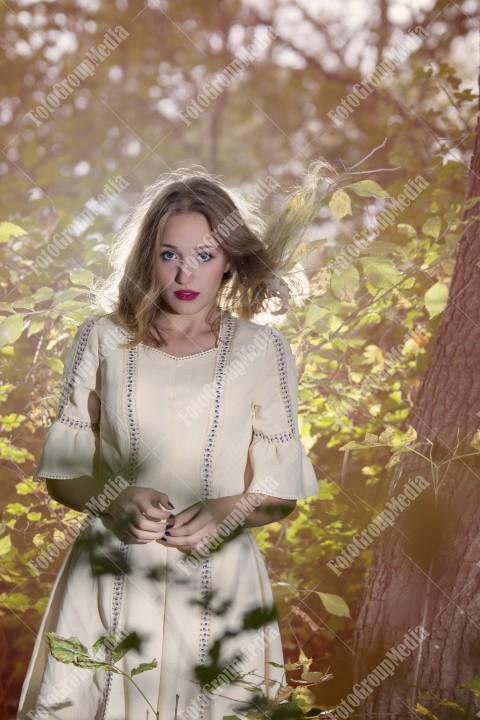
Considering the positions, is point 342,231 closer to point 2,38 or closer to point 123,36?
point 123,36

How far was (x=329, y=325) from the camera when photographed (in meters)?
1.99

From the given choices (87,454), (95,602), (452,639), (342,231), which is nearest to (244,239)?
(87,454)

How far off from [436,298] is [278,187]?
A: 4.46ft

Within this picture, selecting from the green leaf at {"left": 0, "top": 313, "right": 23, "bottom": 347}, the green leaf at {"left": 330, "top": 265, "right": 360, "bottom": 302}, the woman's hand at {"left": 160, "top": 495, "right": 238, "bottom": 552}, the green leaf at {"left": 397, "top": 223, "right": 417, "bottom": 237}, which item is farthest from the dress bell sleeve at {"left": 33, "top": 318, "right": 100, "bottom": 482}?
the green leaf at {"left": 397, "top": 223, "right": 417, "bottom": 237}

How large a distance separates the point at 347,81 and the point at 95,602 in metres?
3.05

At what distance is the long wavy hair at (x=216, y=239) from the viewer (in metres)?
1.53

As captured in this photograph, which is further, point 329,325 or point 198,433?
point 329,325

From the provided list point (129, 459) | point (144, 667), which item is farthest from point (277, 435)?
point (144, 667)

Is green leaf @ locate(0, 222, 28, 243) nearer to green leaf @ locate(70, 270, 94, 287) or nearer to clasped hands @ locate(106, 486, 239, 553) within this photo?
green leaf @ locate(70, 270, 94, 287)

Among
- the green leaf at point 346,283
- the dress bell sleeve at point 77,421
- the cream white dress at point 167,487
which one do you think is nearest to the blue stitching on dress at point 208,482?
the cream white dress at point 167,487

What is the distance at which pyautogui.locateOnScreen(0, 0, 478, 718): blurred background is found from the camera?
2307 millimetres

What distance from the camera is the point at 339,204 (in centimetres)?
195

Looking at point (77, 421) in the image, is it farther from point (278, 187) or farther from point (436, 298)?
point (278, 187)

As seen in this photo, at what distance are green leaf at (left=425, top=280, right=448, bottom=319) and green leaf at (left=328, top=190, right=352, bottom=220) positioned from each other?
1.10 ft
